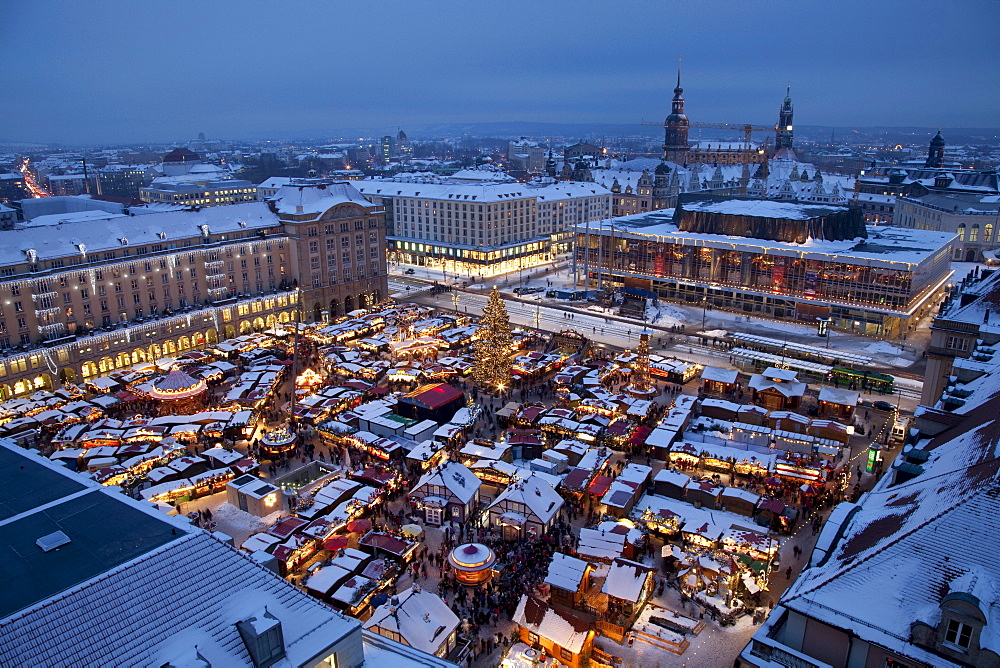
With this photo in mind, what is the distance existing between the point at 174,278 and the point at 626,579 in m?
55.1

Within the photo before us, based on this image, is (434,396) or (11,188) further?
(11,188)

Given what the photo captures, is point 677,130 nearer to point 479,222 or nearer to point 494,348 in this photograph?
point 479,222

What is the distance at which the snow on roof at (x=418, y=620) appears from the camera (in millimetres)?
24375

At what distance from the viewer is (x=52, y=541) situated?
19.3m

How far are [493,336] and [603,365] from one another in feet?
36.5

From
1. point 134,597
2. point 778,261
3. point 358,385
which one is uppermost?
point 778,261

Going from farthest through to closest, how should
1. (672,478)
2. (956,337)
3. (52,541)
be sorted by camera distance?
(956,337) → (672,478) → (52,541)

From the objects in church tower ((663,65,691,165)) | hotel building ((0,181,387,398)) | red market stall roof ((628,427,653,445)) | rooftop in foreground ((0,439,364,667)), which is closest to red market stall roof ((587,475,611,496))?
red market stall roof ((628,427,653,445))

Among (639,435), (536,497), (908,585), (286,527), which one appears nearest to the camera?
(908,585)

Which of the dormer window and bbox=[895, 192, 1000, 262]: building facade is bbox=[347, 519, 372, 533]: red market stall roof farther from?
bbox=[895, 192, 1000, 262]: building facade

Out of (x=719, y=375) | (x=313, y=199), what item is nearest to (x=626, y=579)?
(x=719, y=375)

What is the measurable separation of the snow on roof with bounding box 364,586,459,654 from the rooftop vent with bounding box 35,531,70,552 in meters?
11.4

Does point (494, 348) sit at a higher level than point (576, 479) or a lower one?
higher

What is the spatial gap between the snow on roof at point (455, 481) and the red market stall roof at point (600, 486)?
6.54 meters
